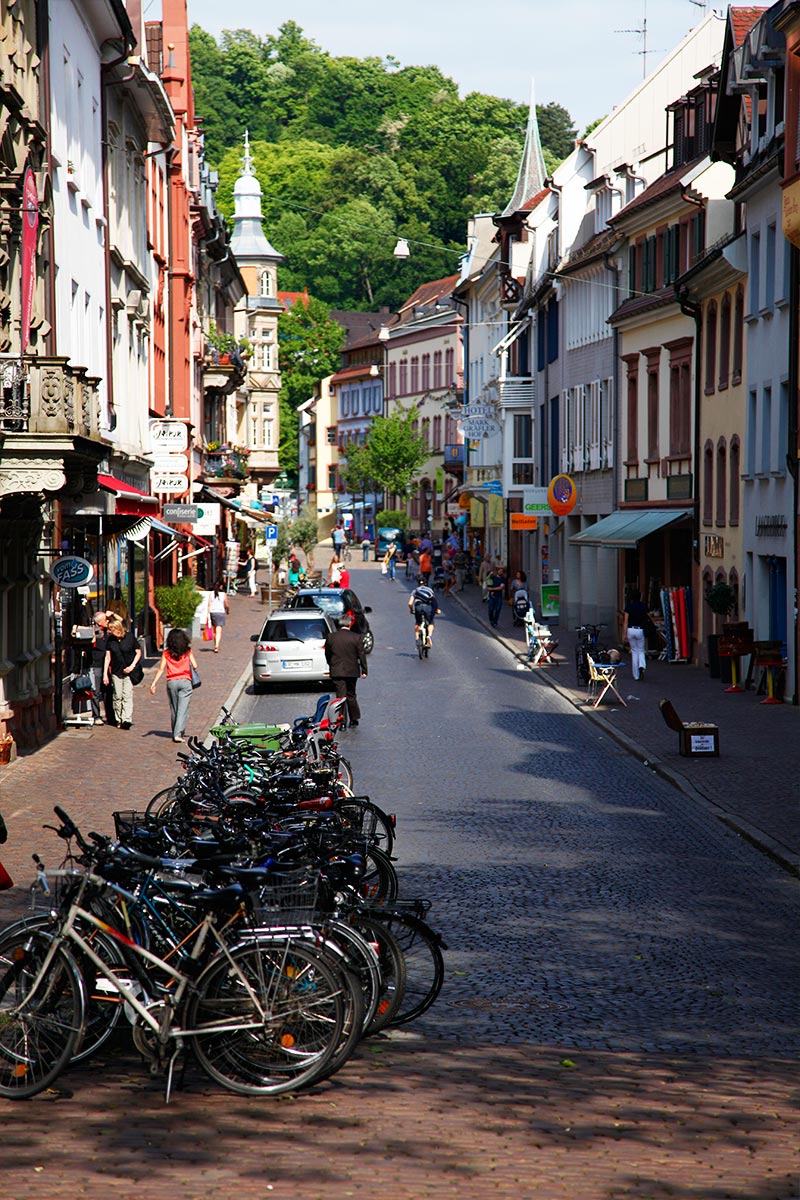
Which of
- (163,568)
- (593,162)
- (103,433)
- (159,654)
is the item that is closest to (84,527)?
(103,433)

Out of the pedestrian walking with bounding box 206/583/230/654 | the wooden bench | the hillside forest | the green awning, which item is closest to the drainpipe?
the wooden bench

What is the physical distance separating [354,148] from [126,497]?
3519 inches

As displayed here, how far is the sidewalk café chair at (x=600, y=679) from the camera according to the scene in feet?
97.5

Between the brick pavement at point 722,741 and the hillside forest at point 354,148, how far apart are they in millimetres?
74451

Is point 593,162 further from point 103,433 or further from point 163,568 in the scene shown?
point 103,433

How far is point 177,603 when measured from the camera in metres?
37.8

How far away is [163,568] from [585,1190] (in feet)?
134

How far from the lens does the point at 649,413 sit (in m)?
42.8

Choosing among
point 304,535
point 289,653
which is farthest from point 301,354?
point 289,653

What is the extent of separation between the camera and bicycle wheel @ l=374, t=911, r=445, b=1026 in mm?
8792

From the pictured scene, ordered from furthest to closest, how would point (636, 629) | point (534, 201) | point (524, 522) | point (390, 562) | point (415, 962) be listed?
point (390, 562) < point (534, 201) < point (524, 522) < point (636, 629) < point (415, 962)

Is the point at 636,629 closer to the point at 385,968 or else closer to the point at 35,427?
the point at 35,427

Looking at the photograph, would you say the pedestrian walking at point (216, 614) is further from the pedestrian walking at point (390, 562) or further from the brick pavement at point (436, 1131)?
the pedestrian walking at point (390, 562)

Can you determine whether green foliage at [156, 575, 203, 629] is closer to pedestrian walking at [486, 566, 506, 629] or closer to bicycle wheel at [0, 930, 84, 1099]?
pedestrian walking at [486, 566, 506, 629]
